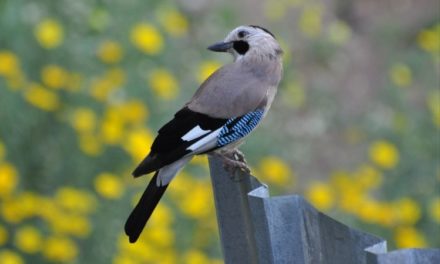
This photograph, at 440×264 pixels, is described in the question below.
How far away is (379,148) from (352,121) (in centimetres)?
99

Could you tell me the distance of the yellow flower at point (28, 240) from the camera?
4.00 m

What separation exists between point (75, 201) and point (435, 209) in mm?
1540

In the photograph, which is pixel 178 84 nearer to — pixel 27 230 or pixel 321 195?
pixel 321 195

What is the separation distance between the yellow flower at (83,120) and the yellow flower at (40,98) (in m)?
0.10

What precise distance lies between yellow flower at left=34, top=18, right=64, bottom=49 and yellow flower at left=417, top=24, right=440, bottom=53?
7.62ft

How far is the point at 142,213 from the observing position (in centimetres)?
222

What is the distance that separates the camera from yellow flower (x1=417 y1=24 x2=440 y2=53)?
6035mm

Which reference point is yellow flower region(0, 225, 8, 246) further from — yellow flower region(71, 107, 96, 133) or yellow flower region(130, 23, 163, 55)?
yellow flower region(130, 23, 163, 55)

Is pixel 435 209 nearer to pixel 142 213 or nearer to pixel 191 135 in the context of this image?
pixel 191 135

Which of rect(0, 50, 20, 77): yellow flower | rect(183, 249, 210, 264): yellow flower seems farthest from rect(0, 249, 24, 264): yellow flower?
rect(0, 50, 20, 77): yellow flower

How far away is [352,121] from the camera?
5.92 metres

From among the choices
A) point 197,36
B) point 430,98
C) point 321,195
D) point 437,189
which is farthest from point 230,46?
point 197,36

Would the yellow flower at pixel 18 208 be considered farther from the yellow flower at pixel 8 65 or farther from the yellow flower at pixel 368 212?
the yellow flower at pixel 368 212

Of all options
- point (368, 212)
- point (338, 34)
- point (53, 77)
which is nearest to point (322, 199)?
point (368, 212)
